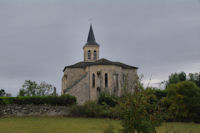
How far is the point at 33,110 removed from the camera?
30516mm

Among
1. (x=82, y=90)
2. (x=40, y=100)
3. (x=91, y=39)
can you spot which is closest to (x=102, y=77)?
(x=82, y=90)

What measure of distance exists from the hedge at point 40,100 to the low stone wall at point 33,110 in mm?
574

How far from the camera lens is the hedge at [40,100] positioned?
2983 centimetres

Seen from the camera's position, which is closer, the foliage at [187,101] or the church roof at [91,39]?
the foliage at [187,101]

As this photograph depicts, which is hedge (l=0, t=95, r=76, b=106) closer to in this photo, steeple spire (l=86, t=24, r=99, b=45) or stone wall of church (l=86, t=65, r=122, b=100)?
stone wall of church (l=86, t=65, r=122, b=100)

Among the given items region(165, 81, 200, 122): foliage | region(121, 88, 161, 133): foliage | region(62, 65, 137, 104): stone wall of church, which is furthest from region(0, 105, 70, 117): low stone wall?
region(121, 88, 161, 133): foliage

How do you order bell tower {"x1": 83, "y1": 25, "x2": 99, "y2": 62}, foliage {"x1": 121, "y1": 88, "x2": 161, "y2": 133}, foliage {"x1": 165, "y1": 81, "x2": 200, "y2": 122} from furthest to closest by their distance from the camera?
bell tower {"x1": 83, "y1": 25, "x2": 99, "y2": 62}
foliage {"x1": 165, "y1": 81, "x2": 200, "y2": 122}
foliage {"x1": 121, "y1": 88, "x2": 161, "y2": 133}

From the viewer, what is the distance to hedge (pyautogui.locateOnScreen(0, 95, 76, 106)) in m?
29.8

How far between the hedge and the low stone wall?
1.88ft

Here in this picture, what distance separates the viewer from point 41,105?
31.1 meters

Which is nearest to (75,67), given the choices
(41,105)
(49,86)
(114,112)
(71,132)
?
(41,105)

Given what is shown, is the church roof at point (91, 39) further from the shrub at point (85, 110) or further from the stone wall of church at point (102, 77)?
the shrub at point (85, 110)

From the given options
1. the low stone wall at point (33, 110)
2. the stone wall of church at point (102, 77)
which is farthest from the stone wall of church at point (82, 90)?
the low stone wall at point (33, 110)

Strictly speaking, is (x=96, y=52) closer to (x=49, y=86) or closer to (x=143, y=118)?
(x=49, y=86)
